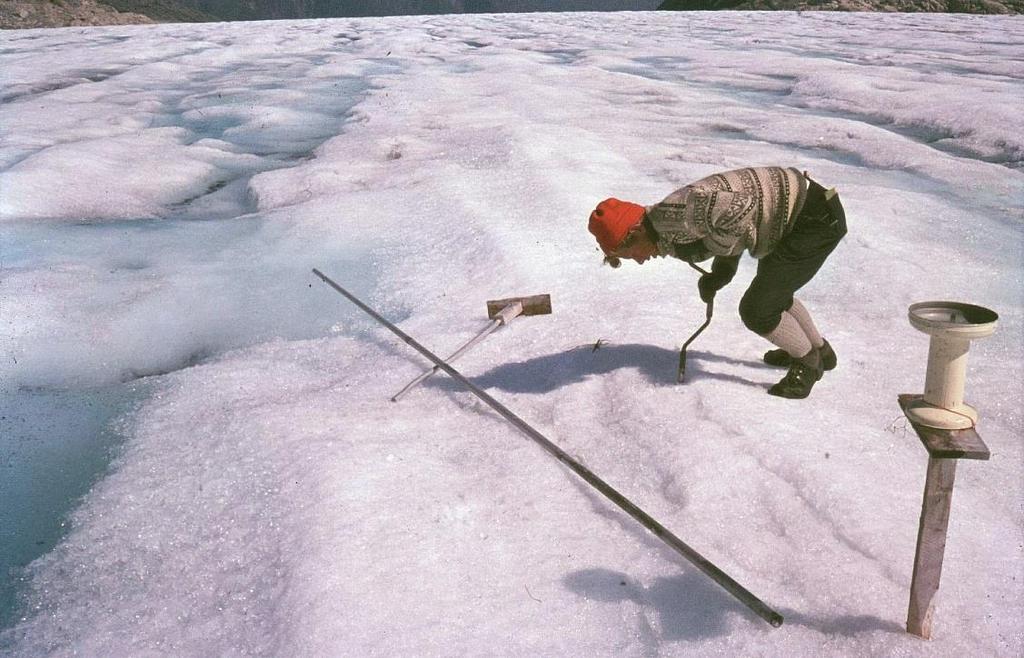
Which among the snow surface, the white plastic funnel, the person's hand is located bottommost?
the snow surface

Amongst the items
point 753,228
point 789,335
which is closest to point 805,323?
point 789,335

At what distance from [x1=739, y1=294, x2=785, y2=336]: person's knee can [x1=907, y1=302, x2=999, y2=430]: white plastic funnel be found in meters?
1.01

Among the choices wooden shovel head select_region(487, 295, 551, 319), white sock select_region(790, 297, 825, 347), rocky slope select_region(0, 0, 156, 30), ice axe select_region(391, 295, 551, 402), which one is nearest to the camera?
white sock select_region(790, 297, 825, 347)

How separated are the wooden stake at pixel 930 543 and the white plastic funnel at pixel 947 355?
0.26 ft

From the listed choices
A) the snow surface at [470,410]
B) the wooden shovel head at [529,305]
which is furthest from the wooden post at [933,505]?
the wooden shovel head at [529,305]

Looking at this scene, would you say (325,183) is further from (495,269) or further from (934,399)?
(934,399)

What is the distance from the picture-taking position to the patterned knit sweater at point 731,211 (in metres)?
2.04

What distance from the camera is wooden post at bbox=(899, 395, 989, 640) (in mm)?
1132

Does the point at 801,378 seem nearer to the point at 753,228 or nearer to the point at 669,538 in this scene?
the point at 753,228

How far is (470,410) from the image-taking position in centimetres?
248

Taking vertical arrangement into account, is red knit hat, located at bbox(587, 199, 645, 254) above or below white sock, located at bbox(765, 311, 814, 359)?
above

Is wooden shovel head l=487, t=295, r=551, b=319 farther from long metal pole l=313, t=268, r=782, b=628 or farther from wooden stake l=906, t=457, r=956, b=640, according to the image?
wooden stake l=906, t=457, r=956, b=640

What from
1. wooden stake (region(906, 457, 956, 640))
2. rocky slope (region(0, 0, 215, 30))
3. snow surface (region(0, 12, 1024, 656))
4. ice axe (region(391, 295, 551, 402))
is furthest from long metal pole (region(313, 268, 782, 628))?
rocky slope (region(0, 0, 215, 30))

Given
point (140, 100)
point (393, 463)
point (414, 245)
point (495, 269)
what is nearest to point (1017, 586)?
point (393, 463)
